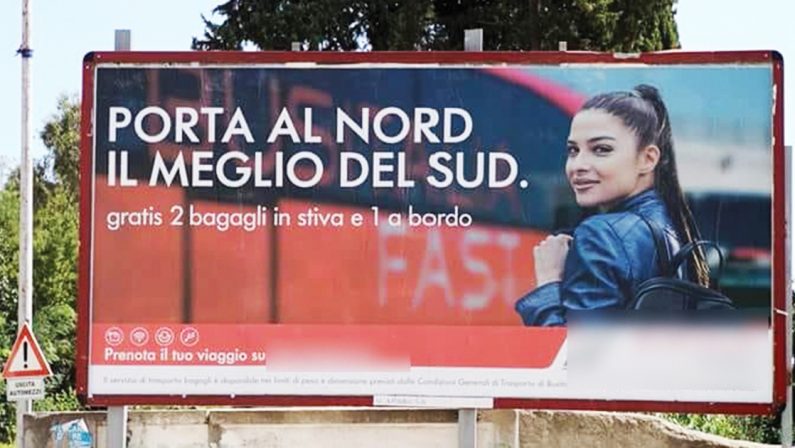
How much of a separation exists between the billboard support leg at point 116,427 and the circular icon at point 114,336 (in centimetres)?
60

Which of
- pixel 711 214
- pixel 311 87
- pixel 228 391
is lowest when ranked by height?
pixel 228 391

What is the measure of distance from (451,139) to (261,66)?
5.40 feet

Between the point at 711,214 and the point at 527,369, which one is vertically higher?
the point at 711,214

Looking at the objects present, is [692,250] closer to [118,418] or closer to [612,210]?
[612,210]

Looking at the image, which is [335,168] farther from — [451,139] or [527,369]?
[527,369]

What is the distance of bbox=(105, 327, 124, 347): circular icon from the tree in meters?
16.7

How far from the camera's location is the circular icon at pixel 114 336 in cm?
1214

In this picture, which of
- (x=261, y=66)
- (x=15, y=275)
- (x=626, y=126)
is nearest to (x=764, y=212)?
(x=626, y=126)

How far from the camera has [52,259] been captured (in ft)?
119

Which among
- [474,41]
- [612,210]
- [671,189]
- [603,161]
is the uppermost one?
[474,41]

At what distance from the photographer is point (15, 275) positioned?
33.7 m

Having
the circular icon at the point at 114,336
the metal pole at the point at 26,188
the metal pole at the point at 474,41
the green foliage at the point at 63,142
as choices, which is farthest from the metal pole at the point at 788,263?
the green foliage at the point at 63,142

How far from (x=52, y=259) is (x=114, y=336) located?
24.9m

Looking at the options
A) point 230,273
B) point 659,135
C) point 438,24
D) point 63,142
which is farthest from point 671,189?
point 63,142
